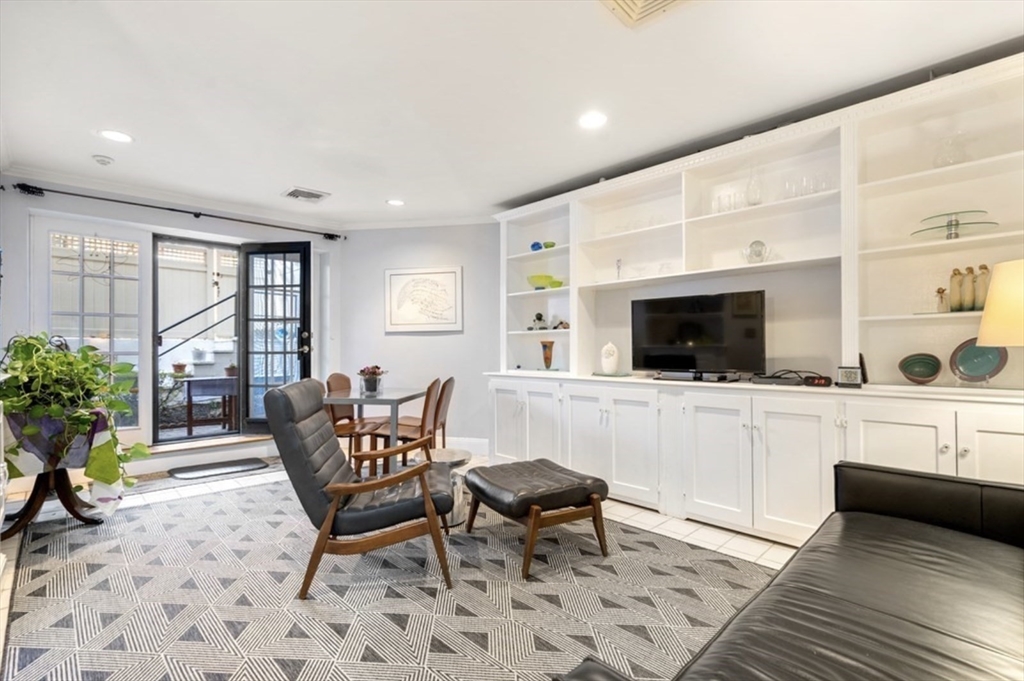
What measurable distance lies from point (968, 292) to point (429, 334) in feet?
14.1

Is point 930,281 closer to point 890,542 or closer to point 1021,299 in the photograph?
point 1021,299

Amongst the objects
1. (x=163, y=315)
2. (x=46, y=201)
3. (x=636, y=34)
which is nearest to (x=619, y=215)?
(x=636, y=34)

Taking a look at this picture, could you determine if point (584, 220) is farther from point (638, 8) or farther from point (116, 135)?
point (116, 135)

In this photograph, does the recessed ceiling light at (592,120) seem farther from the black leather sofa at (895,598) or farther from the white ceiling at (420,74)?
the black leather sofa at (895,598)

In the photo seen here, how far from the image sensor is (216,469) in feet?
14.0

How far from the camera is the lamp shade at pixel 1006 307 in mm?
1718

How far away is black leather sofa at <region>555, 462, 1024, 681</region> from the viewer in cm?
102

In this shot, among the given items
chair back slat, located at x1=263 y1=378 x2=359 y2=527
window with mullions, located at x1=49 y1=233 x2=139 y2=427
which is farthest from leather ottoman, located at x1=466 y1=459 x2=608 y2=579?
window with mullions, located at x1=49 y1=233 x2=139 y2=427

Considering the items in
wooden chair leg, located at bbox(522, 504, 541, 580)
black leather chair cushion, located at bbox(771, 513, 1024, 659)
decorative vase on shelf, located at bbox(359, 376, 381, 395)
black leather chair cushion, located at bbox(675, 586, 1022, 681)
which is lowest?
wooden chair leg, located at bbox(522, 504, 541, 580)

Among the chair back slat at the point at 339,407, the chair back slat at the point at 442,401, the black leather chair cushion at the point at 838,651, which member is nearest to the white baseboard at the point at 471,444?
the chair back slat at the point at 442,401

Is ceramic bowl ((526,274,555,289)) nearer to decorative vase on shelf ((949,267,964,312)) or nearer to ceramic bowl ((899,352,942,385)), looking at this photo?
ceramic bowl ((899,352,942,385))

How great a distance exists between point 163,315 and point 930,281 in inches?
328

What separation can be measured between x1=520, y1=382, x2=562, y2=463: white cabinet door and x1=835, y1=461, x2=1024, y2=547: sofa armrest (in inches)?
82.2

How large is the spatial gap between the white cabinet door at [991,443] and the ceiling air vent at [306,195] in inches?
184
